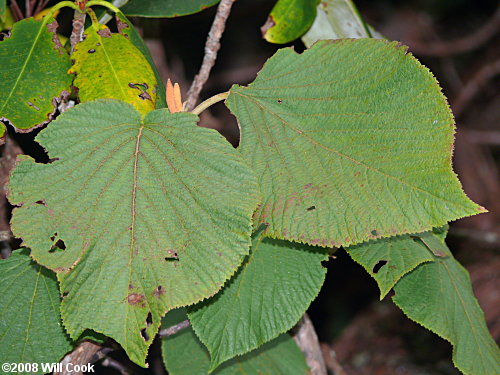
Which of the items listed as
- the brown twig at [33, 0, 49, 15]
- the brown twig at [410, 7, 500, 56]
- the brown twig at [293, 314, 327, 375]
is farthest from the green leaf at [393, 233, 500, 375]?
the brown twig at [410, 7, 500, 56]

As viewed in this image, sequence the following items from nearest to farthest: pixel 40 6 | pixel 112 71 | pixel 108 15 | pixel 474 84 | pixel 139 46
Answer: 1. pixel 112 71
2. pixel 139 46
3. pixel 108 15
4. pixel 40 6
5. pixel 474 84

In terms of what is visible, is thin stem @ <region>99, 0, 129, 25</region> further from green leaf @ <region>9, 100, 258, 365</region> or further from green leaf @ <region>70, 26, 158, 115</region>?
green leaf @ <region>9, 100, 258, 365</region>

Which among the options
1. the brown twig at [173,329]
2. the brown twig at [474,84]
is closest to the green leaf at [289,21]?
the brown twig at [173,329]

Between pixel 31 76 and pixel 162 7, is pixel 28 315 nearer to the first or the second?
pixel 31 76

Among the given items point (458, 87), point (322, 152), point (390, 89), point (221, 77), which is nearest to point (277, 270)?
point (322, 152)

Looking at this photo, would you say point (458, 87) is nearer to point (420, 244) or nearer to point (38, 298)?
point (420, 244)

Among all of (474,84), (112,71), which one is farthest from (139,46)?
(474,84)
